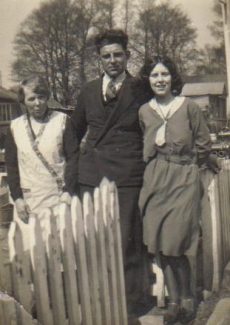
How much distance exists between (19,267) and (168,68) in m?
1.76

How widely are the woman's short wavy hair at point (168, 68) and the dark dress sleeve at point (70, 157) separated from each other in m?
0.58

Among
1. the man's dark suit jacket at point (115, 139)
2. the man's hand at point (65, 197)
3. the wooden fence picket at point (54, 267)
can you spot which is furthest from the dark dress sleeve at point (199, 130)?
the wooden fence picket at point (54, 267)

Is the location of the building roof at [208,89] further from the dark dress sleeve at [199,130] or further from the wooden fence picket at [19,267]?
the wooden fence picket at [19,267]

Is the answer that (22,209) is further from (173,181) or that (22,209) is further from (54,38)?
(54,38)

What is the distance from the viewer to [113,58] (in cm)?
334

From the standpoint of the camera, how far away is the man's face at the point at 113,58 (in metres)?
3.33

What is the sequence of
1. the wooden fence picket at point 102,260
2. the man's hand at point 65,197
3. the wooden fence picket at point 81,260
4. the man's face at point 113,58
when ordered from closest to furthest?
the wooden fence picket at point 81,260, the wooden fence picket at point 102,260, the man's hand at point 65,197, the man's face at point 113,58

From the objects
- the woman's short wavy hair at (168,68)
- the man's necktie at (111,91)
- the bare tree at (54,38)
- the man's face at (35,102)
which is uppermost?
the bare tree at (54,38)

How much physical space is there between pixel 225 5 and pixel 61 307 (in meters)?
3.17

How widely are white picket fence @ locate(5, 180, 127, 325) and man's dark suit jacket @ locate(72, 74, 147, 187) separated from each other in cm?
56

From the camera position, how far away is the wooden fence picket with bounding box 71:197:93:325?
2383 mm

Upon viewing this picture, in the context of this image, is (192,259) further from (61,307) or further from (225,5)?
(225,5)

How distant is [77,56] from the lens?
28.6ft

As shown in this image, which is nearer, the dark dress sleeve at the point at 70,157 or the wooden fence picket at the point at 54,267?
the wooden fence picket at the point at 54,267
